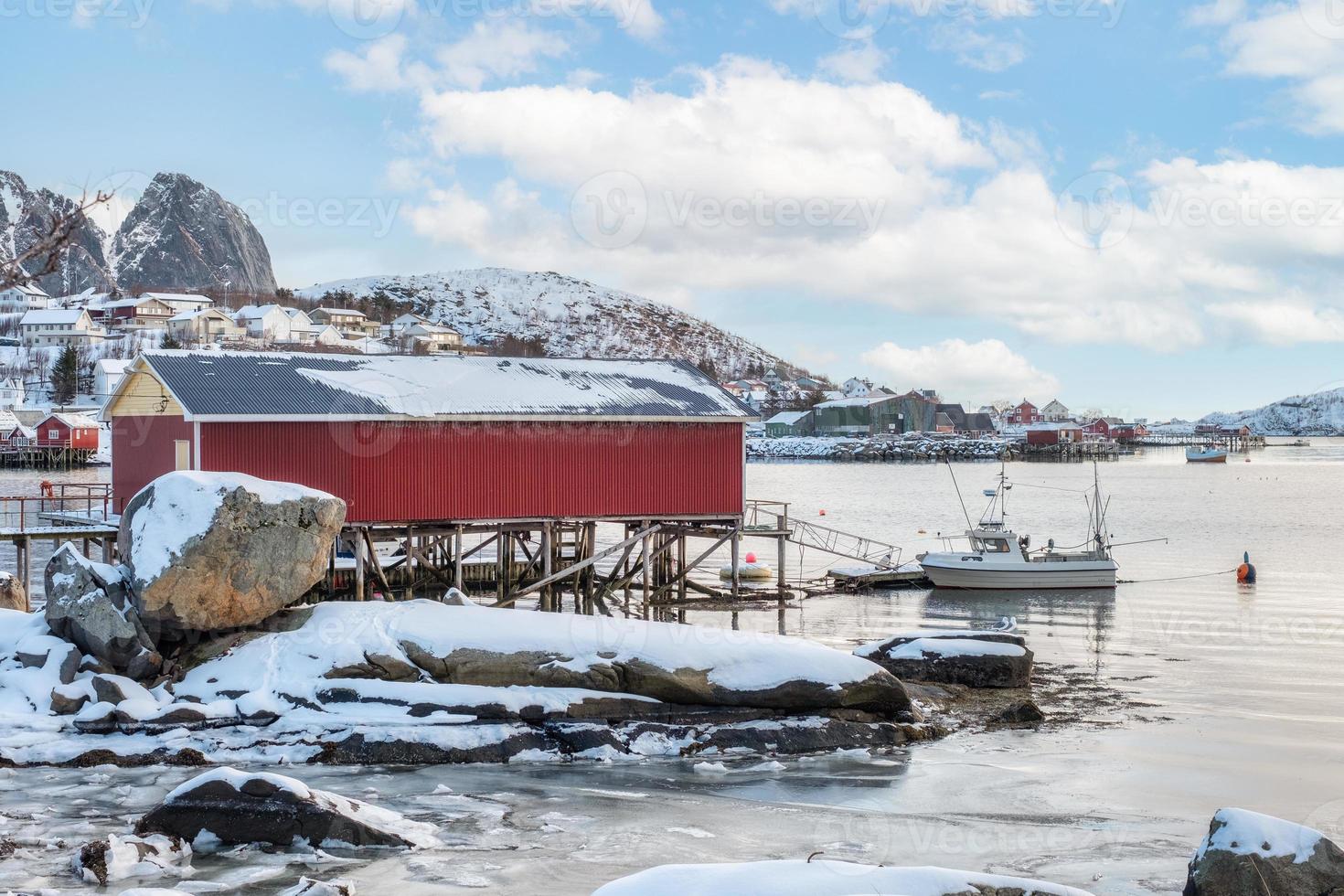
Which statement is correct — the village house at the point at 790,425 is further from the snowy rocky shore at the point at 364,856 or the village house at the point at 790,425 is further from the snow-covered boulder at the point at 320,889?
the snow-covered boulder at the point at 320,889

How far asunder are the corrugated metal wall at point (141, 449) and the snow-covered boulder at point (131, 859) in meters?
14.6

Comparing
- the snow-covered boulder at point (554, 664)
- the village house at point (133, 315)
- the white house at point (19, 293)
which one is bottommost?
the snow-covered boulder at point (554, 664)

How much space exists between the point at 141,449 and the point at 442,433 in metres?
6.97

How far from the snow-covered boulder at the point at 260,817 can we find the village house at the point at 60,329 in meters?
146

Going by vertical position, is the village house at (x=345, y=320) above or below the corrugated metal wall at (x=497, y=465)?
above

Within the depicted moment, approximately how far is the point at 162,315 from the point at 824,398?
311ft

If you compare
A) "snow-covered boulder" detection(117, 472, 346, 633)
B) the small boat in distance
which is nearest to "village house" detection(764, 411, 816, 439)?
the small boat in distance

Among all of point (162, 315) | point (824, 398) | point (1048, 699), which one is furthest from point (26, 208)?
point (824, 398)

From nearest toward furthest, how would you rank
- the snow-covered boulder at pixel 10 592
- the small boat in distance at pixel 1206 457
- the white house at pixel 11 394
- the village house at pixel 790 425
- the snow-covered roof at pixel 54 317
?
the snow-covered boulder at pixel 10 592 → the white house at pixel 11 394 → the snow-covered roof at pixel 54 317 → the small boat in distance at pixel 1206 457 → the village house at pixel 790 425

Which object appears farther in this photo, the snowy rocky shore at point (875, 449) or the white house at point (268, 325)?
the white house at point (268, 325)

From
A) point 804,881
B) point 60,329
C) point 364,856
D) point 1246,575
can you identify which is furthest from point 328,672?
point 60,329

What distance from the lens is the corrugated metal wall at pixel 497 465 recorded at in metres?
25.7

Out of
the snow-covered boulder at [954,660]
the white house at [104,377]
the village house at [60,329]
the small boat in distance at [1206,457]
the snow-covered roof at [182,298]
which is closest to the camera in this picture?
the snow-covered boulder at [954,660]

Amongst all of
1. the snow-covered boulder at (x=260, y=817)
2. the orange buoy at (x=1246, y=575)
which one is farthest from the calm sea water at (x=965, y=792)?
the orange buoy at (x=1246, y=575)
